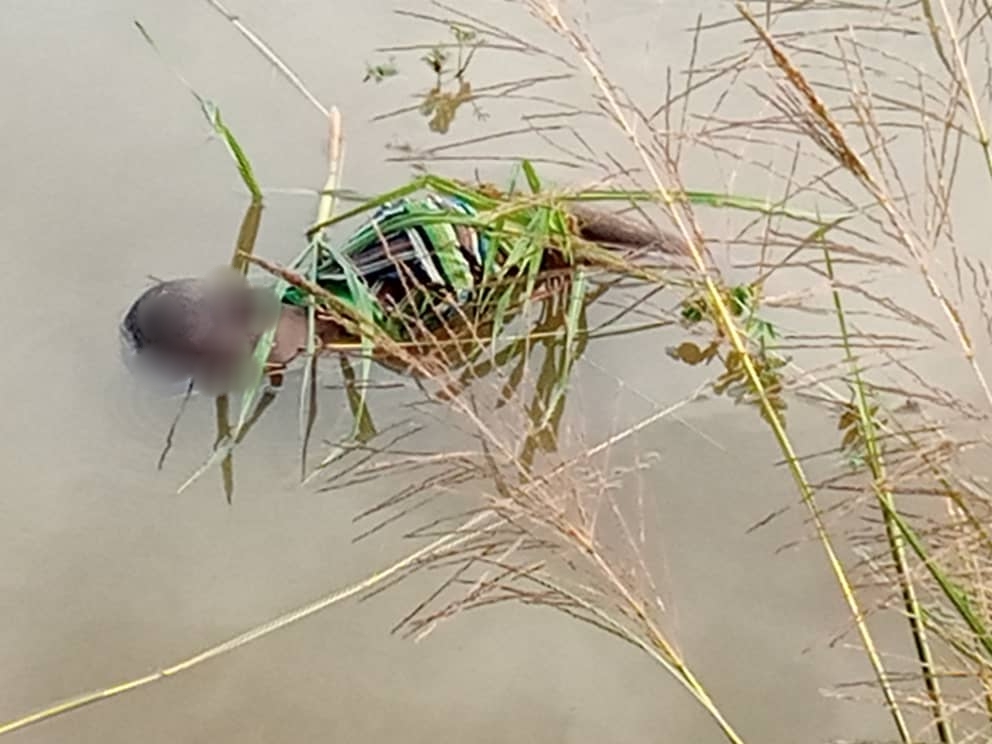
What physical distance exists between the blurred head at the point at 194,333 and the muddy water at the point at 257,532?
1.5 inches

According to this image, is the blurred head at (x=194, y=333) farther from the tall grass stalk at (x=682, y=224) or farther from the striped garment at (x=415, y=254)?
the tall grass stalk at (x=682, y=224)

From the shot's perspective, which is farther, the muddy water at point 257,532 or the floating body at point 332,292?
the floating body at point 332,292

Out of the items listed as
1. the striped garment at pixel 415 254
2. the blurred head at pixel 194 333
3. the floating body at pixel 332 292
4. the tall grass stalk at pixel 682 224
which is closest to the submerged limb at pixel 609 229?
the floating body at pixel 332 292

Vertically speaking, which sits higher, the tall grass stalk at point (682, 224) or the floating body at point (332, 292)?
the tall grass stalk at point (682, 224)

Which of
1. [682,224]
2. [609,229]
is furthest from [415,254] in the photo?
[682,224]

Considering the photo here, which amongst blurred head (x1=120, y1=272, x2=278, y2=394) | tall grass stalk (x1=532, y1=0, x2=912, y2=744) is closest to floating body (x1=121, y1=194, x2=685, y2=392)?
blurred head (x1=120, y1=272, x2=278, y2=394)

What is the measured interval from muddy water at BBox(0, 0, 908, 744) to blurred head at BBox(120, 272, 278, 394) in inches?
1.5

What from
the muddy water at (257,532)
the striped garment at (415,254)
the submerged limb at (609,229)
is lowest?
the muddy water at (257,532)

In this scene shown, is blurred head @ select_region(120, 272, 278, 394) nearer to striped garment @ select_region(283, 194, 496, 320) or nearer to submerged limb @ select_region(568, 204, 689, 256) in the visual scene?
striped garment @ select_region(283, 194, 496, 320)

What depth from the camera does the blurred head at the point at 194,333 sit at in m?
1.78

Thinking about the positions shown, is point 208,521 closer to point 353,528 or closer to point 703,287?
point 353,528

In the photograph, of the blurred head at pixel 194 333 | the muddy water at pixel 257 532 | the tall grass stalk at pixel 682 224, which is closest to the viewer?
the tall grass stalk at pixel 682 224

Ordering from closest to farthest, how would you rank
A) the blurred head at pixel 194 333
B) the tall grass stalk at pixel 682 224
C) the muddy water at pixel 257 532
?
1. the tall grass stalk at pixel 682 224
2. the muddy water at pixel 257 532
3. the blurred head at pixel 194 333

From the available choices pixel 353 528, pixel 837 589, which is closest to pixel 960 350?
pixel 837 589
